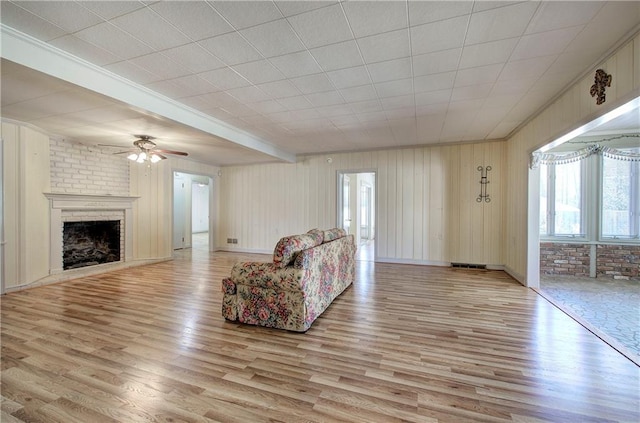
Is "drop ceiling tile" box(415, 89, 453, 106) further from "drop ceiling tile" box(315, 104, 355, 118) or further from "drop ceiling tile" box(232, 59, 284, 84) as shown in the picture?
"drop ceiling tile" box(232, 59, 284, 84)

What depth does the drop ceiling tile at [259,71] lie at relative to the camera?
2773mm

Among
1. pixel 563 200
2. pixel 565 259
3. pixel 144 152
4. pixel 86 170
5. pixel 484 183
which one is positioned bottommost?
pixel 565 259

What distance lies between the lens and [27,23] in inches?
84.0

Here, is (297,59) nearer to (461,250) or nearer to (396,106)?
(396,106)

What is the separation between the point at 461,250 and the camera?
6.07 meters

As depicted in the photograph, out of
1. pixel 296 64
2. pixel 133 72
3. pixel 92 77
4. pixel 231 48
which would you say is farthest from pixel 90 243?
pixel 296 64

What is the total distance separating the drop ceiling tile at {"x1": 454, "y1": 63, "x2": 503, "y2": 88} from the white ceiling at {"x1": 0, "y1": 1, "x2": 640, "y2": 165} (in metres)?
0.02

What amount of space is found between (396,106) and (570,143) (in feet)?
13.3

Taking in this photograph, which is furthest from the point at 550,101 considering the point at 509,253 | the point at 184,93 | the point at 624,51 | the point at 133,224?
the point at 133,224

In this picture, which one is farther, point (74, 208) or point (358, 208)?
point (358, 208)

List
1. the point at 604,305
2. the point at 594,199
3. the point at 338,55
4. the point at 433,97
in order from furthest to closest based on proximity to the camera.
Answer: the point at 594,199 < the point at 604,305 < the point at 433,97 < the point at 338,55

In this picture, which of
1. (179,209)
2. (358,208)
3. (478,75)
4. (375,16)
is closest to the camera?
(375,16)

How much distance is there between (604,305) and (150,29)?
19.9ft

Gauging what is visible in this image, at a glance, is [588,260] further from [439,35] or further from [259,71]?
[259,71]
